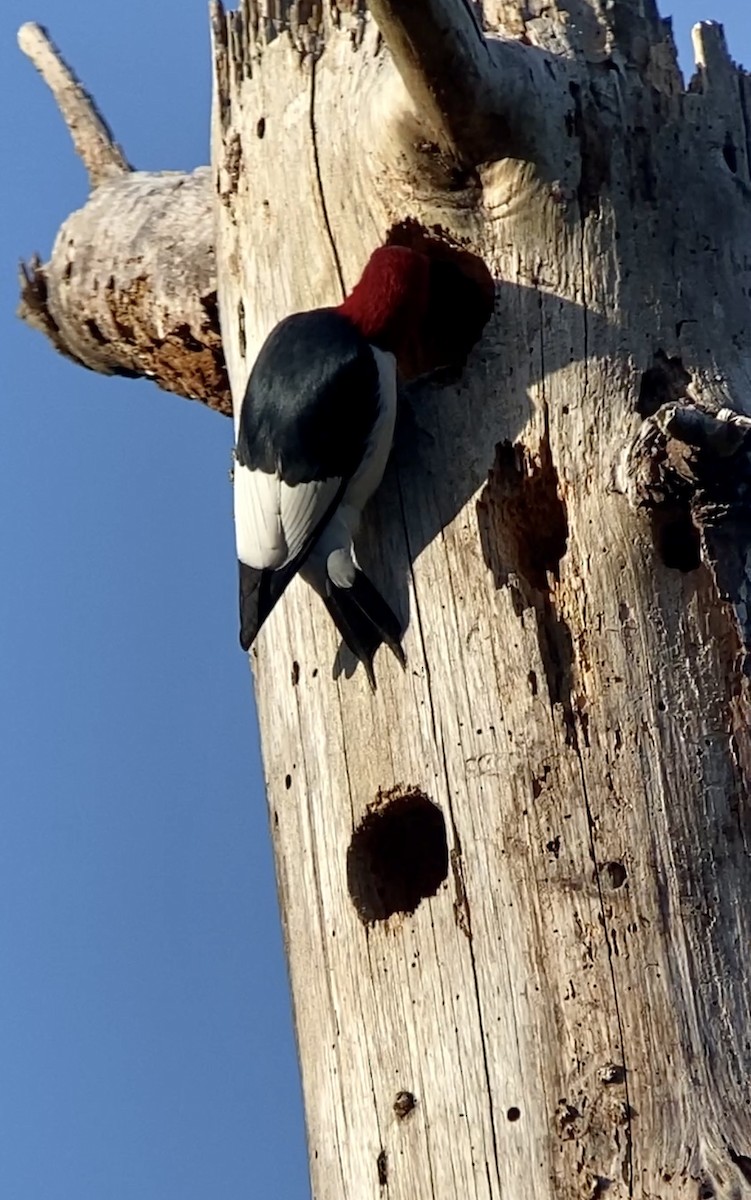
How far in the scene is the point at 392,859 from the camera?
3.09 m

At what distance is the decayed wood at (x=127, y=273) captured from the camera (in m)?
4.20

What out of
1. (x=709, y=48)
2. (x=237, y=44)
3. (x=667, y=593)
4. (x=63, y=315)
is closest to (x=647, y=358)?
(x=667, y=593)

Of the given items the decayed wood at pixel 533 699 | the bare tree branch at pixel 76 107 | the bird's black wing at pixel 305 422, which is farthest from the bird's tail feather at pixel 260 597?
the bare tree branch at pixel 76 107

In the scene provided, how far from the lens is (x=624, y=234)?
3.22m

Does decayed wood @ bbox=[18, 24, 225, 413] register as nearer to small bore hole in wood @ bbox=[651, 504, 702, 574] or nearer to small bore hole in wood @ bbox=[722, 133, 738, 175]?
small bore hole in wood @ bbox=[722, 133, 738, 175]

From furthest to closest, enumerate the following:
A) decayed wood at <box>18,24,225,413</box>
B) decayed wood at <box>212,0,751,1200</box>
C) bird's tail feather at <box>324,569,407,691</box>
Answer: decayed wood at <box>18,24,225,413</box>
bird's tail feather at <box>324,569,407,691</box>
decayed wood at <box>212,0,751,1200</box>

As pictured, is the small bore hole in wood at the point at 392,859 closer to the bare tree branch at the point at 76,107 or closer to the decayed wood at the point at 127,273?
the decayed wood at the point at 127,273

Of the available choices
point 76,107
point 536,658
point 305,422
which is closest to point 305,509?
point 305,422

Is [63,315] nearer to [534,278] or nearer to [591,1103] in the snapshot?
[534,278]

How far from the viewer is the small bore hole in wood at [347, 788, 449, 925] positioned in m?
3.01

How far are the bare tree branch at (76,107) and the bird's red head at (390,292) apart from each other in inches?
62.6

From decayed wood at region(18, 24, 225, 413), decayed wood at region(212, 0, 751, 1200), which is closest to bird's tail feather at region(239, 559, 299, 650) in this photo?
decayed wood at region(212, 0, 751, 1200)

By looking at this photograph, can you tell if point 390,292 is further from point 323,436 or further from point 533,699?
point 533,699

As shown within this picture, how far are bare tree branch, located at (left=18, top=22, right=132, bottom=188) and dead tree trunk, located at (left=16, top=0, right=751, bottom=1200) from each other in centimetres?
131
